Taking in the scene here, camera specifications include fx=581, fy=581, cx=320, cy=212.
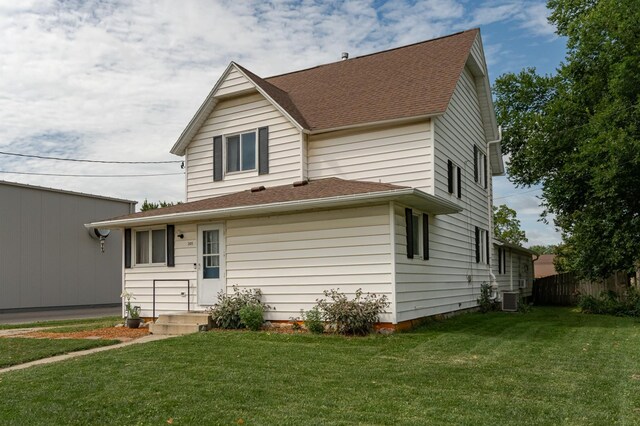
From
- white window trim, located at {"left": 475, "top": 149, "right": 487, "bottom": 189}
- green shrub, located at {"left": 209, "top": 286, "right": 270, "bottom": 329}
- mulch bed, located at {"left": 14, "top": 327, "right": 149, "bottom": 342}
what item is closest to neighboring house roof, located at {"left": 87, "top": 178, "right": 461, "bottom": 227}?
green shrub, located at {"left": 209, "top": 286, "right": 270, "bottom": 329}

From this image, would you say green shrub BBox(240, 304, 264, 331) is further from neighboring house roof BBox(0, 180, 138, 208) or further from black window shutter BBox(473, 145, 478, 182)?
neighboring house roof BBox(0, 180, 138, 208)

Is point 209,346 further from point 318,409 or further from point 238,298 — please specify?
point 318,409

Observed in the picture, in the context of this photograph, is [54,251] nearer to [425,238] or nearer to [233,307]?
[233,307]

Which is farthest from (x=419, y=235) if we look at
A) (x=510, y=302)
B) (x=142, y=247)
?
(x=142, y=247)

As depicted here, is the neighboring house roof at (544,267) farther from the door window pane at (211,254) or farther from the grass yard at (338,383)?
the grass yard at (338,383)

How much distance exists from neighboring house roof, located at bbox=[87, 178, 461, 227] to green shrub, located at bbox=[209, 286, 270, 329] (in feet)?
6.11

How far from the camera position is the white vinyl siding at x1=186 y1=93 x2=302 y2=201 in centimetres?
1530

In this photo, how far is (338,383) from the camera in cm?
745

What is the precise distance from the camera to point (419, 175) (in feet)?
45.5

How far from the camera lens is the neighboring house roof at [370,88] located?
568 inches

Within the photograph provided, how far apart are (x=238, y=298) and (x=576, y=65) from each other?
647 inches

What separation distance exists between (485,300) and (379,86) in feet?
25.0

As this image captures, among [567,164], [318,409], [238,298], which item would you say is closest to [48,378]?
[318,409]

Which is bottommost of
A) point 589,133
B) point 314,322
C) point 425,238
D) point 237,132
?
point 314,322
